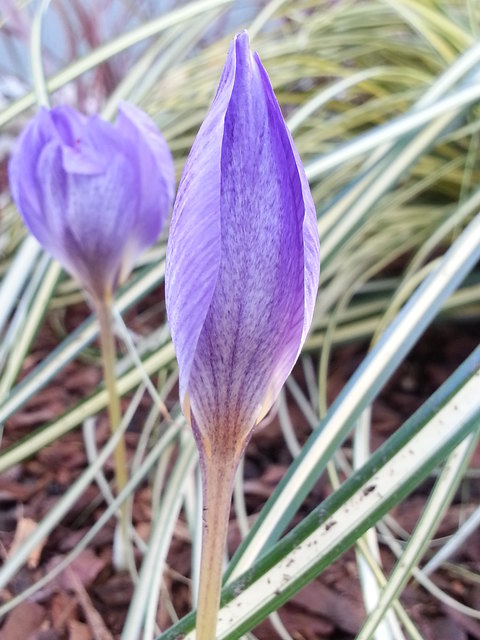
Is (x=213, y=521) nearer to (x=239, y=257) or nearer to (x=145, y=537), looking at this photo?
(x=239, y=257)

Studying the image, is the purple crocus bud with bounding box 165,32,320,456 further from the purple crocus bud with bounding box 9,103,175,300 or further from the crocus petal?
the purple crocus bud with bounding box 9,103,175,300

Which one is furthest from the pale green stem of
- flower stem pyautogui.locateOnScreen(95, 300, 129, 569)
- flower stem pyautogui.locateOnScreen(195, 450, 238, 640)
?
flower stem pyautogui.locateOnScreen(95, 300, 129, 569)

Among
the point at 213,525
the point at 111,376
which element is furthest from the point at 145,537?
the point at 213,525

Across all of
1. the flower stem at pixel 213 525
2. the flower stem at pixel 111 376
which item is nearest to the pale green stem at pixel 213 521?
the flower stem at pixel 213 525

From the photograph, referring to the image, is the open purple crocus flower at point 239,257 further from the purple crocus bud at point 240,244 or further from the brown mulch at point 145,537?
the brown mulch at point 145,537

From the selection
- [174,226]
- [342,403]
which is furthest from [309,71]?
[174,226]
